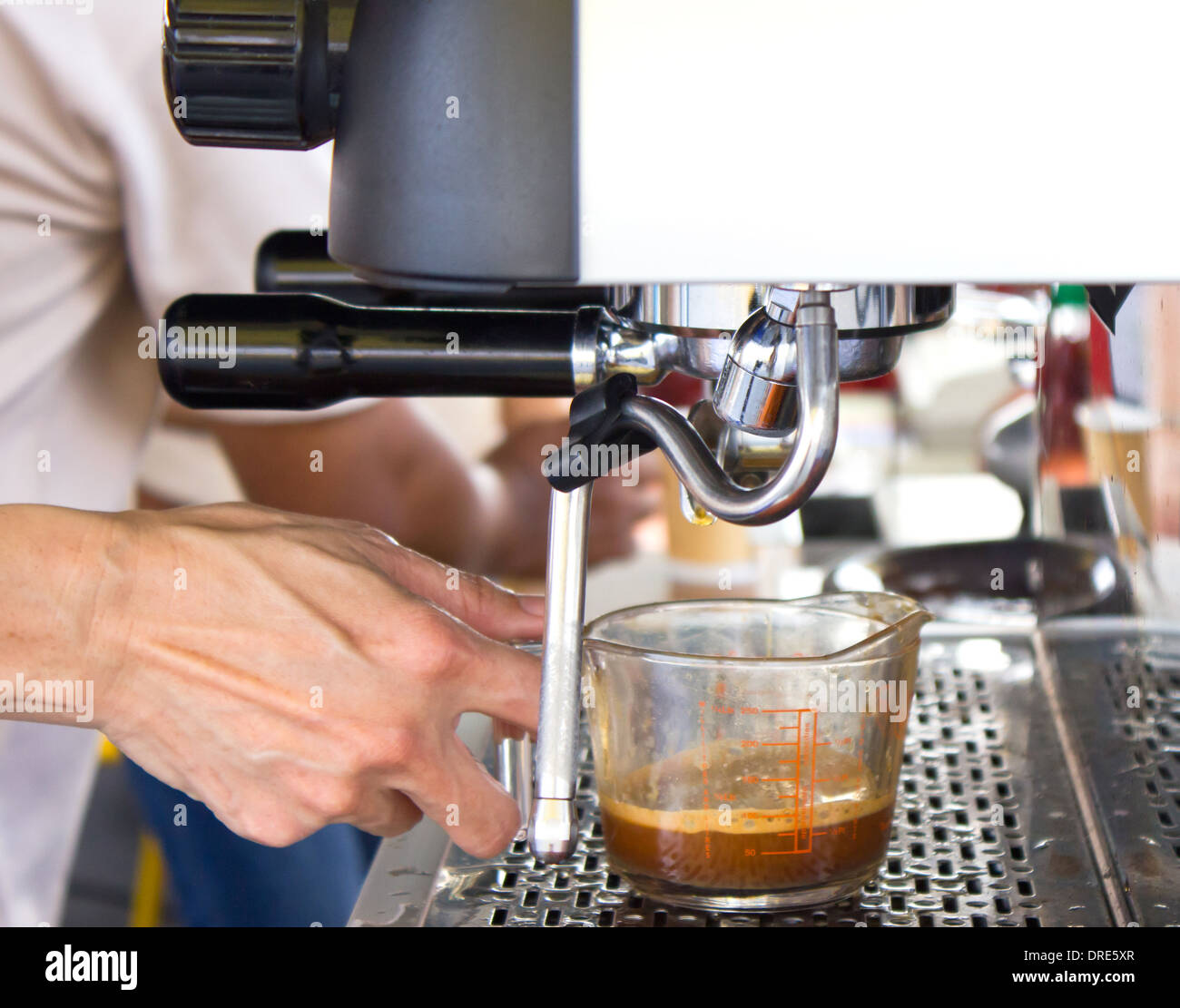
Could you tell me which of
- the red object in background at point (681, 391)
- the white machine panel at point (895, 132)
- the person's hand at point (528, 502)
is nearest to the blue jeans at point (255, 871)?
the person's hand at point (528, 502)

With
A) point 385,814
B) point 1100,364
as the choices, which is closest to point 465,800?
point 385,814

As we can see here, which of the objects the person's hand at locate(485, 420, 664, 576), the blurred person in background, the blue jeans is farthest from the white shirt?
the person's hand at locate(485, 420, 664, 576)

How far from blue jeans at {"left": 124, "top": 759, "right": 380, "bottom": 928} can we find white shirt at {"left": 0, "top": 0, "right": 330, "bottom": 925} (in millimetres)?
135

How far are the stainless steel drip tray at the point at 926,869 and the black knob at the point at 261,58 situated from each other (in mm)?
287

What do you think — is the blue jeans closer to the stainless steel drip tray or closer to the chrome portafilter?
the stainless steel drip tray

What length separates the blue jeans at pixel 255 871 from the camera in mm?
1012

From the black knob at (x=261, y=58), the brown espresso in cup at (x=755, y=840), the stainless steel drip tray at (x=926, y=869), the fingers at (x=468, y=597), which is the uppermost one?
the black knob at (x=261, y=58)

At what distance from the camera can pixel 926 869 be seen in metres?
0.47

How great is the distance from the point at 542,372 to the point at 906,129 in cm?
16

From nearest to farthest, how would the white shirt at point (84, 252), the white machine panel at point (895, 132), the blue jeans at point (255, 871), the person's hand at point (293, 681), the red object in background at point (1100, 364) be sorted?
the white machine panel at point (895, 132) → the person's hand at point (293, 681) → the red object in background at point (1100, 364) → the white shirt at point (84, 252) → the blue jeans at point (255, 871)

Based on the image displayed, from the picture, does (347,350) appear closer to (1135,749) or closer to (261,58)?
(261,58)

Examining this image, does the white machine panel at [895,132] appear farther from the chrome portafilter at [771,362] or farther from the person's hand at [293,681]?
the person's hand at [293,681]

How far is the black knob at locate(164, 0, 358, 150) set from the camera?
1.09ft

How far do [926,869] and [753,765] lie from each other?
3.8 inches
